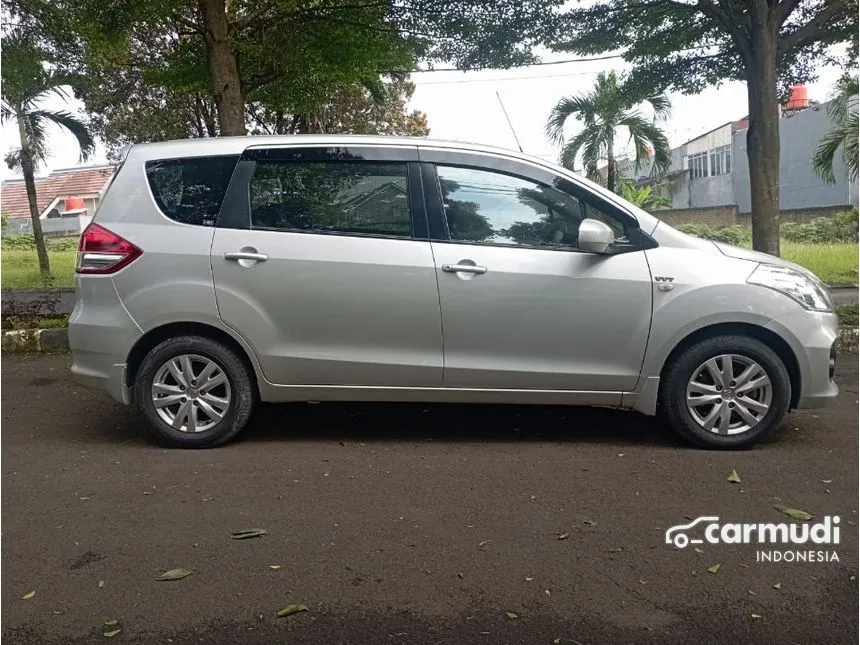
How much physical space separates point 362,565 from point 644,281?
7.90ft

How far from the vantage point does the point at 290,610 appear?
2750 mm

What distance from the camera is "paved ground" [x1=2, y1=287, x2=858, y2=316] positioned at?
985 cm

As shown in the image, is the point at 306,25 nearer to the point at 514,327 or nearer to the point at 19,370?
the point at 19,370

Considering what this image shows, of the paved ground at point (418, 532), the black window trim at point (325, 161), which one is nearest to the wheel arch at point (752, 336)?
the paved ground at point (418, 532)

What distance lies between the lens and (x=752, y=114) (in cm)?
877

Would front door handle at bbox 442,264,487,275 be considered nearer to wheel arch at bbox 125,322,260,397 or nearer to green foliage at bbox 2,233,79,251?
wheel arch at bbox 125,322,260,397

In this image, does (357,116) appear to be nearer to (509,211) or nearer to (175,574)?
(509,211)

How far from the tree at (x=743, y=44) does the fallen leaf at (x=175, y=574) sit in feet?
25.4

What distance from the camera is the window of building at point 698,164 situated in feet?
91.6

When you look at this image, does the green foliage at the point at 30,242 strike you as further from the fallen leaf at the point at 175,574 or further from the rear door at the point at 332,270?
the fallen leaf at the point at 175,574

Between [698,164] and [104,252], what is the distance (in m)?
27.3

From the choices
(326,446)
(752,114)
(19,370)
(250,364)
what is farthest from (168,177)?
(752,114)

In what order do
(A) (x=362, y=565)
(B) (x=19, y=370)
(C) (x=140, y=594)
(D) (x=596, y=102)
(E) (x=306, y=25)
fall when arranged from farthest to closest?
(D) (x=596, y=102) → (E) (x=306, y=25) → (B) (x=19, y=370) → (A) (x=362, y=565) → (C) (x=140, y=594)

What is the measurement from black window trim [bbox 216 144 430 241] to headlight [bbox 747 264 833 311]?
78.3 inches
